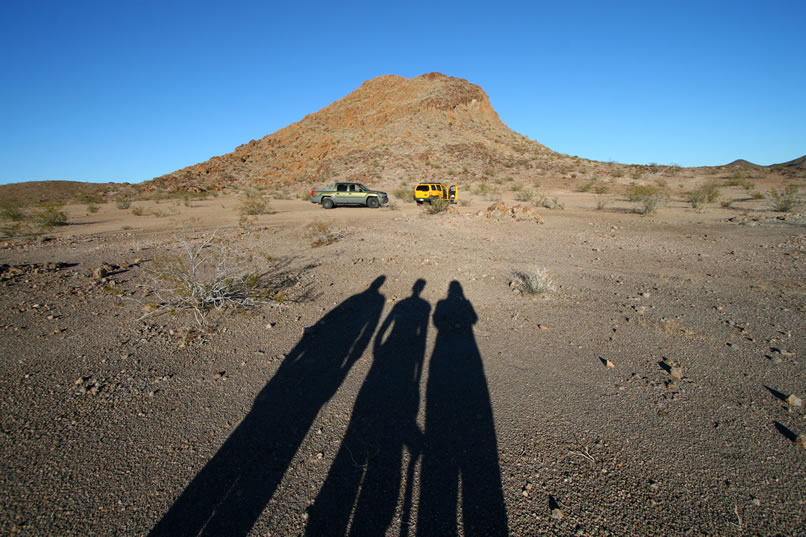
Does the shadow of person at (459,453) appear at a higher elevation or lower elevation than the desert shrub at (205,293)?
lower

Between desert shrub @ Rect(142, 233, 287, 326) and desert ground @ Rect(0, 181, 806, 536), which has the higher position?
desert shrub @ Rect(142, 233, 287, 326)

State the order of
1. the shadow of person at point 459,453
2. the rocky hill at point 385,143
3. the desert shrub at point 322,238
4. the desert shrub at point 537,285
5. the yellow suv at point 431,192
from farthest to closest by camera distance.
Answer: the rocky hill at point 385,143 < the yellow suv at point 431,192 < the desert shrub at point 322,238 < the desert shrub at point 537,285 < the shadow of person at point 459,453

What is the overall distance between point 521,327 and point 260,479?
11.8ft

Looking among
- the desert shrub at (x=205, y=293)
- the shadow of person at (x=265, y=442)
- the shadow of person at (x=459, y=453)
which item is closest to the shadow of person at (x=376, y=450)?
the shadow of person at (x=459, y=453)

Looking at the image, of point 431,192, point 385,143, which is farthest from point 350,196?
point 385,143

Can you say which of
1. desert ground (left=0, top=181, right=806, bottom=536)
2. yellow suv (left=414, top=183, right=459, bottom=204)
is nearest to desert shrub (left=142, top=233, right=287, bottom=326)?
desert ground (left=0, top=181, right=806, bottom=536)

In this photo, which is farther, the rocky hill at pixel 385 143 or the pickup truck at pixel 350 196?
the rocky hill at pixel 385 143

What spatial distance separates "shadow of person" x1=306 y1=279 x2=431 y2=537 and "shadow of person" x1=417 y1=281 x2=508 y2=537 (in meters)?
0.15

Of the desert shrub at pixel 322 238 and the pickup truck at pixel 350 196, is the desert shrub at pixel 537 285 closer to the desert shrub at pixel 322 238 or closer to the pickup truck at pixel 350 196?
the desert shrub at pixel 322 238

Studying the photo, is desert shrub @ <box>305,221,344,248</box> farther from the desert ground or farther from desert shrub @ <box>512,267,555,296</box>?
desert shrub @ <box>512,267,555,296</box>

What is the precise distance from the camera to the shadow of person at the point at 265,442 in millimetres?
2180

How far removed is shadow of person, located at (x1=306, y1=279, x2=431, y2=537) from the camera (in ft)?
7.13

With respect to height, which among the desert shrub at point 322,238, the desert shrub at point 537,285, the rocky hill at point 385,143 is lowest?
the desert shrub at point 537,285

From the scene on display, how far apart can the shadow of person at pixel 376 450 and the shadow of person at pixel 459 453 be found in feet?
0.48
